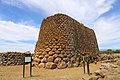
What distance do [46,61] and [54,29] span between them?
274 centimetres

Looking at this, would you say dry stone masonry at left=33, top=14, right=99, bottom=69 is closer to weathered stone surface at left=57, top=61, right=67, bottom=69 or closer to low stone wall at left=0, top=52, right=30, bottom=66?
weathered stone surface at left=57, top=61, right=67, bottom=69

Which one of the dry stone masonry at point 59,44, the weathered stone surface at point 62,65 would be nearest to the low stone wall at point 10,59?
the dry stone masonry at point 59,44

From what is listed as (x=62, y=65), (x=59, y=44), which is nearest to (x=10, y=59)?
(x=59, y=44)

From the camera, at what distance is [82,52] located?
13.9 metres

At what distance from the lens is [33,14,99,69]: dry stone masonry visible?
40.4ft

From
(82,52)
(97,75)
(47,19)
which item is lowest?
(97,75)

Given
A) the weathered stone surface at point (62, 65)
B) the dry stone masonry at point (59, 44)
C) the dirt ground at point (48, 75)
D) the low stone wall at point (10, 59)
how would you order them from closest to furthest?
1. the dirt ground at point (48, 75)
2. the weathered stone surface at point (62, 65)
3. the dry stone masonry at point (59, 44)
4. the low stone wall at point (10, 59)

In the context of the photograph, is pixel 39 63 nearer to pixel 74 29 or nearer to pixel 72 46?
pixel 72 46

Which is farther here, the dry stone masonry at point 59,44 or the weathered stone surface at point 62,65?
the dry stone masonry at point 59,44

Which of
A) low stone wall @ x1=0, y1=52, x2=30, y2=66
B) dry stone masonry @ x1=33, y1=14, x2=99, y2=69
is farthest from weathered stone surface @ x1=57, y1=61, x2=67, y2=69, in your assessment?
low stone wall @ x1=0, y1=52, x2=30, y2=66

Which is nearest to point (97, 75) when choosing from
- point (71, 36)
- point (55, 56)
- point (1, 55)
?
point (55, 56)

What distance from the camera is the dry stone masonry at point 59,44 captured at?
12.3 m

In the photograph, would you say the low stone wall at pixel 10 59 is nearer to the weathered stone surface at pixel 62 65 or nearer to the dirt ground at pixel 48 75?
the dirt ground at pixel 48 75

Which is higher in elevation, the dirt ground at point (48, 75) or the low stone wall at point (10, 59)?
the low stone wall at point (10, 59)
